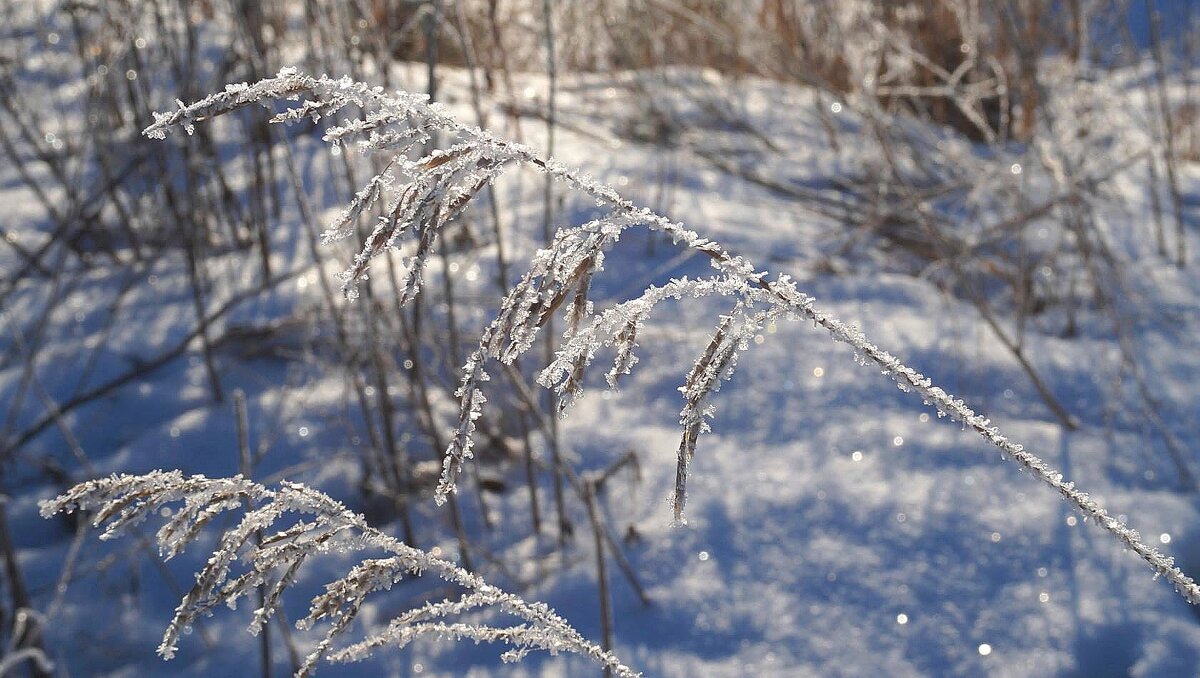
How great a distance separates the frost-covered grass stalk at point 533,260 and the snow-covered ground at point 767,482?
96 centimetres

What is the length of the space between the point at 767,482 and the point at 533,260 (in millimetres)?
1308

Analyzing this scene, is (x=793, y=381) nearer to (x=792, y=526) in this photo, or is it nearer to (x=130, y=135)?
(x=792, y=526)

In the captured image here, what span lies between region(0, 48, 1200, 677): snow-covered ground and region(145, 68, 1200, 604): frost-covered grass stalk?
96cm

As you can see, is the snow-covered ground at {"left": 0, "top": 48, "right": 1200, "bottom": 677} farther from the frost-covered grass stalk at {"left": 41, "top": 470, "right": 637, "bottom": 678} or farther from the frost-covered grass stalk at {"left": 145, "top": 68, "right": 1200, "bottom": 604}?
the frost-covered grass stalk at {"left": 145, "top": 68, "right": 1200, "bottom": 604}

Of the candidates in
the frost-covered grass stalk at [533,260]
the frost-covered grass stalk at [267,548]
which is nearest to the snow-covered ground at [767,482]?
the frost-covered grass stalk at [267,548]

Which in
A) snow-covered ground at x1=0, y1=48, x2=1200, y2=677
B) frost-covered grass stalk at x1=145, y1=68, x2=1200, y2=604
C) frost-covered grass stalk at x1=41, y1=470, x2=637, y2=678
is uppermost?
frost-covered grass stalk at x1=145, y1=68, x2=1200, y2=604

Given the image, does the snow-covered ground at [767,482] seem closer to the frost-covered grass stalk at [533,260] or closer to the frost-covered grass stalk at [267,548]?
the frost-covered grass stalk at [267,548]

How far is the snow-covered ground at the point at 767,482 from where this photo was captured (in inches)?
61.1

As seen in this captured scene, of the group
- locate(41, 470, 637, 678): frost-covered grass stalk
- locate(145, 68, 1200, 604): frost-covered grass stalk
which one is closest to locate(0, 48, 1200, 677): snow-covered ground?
locate(41, 470, 637, 678): frost-covered grass stalk

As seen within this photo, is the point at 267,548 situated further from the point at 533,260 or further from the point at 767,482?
the point at 767,482

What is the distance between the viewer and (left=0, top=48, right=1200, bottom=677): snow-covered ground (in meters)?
1.55

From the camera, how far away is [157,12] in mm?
2242

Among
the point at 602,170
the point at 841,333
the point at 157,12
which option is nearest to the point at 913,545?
the point at 841,333

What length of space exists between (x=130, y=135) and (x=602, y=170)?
1.46 metres
